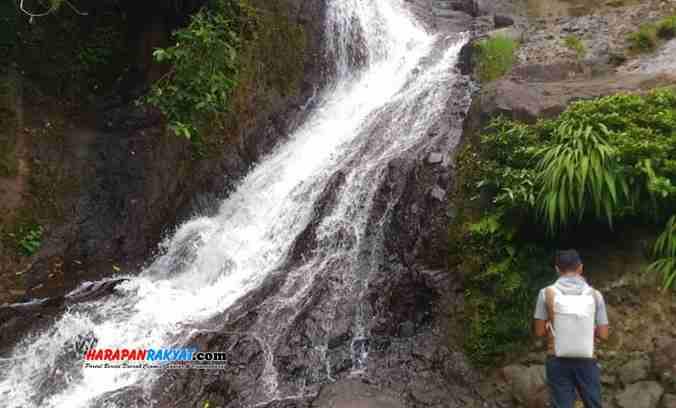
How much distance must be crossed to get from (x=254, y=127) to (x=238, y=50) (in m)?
1.59

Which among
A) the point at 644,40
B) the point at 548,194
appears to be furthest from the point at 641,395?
the point at 644,40

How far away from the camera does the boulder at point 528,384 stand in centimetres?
488

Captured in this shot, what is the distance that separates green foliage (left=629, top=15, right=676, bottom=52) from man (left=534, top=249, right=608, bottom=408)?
7.04 meters

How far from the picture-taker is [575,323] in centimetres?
366

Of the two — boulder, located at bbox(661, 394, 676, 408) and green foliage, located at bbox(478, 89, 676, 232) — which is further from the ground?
green foliage, located at bbox(478, 89, 676, 232)

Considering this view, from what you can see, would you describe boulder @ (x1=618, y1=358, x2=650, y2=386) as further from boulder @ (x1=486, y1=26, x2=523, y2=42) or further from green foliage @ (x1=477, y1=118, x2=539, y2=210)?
boulder @ (x1=486, y1=26, x2=523, y2=42)

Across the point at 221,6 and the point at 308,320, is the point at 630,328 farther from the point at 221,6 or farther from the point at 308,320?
the point at 221,6

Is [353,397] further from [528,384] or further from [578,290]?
[578,290]

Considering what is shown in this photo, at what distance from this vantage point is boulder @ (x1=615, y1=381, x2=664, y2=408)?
4438mm

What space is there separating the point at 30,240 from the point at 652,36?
37.3 feet

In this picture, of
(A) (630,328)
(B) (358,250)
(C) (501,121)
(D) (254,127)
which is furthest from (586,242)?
(D) (254,127)

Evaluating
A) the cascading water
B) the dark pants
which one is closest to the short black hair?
the dark pants

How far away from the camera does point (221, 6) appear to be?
9.10 m

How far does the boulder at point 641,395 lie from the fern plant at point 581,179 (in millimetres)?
1509
